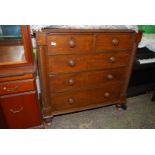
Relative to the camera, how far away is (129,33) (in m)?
1.34

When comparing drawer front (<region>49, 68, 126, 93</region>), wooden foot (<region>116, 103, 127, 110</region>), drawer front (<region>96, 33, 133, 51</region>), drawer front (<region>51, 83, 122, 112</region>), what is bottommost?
wooden foot (<region>116, 103, 127, 110</region>)

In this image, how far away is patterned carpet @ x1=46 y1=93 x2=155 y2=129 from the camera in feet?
5.36

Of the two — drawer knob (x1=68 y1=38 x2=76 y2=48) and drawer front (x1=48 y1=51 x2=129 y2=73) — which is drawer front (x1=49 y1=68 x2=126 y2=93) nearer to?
drawer front (x1=48 y1=51 x2=129 y2=73)

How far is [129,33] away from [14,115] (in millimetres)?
1332

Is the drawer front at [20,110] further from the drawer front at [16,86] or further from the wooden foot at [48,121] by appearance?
the wooden foot at [48,121]

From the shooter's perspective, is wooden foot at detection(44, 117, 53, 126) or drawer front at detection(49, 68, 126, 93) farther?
wooden foot at detection(44, 117, 53, 126)

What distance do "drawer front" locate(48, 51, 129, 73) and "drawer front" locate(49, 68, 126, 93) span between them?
7 centimetres

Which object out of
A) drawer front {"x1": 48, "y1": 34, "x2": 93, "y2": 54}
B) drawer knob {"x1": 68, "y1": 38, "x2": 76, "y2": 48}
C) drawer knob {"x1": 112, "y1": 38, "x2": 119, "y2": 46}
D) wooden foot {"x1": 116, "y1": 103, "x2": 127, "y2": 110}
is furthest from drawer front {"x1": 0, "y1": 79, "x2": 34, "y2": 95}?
wooden foot {"x1": 116, "y1": 103, "x2": 127, "y2": 110}

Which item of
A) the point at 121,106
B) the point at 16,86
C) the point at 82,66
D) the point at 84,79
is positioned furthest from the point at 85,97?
the point at 16,86

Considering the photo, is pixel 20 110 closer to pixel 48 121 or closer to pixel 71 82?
pixel 48 121

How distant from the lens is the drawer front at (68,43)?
3.77 ft
